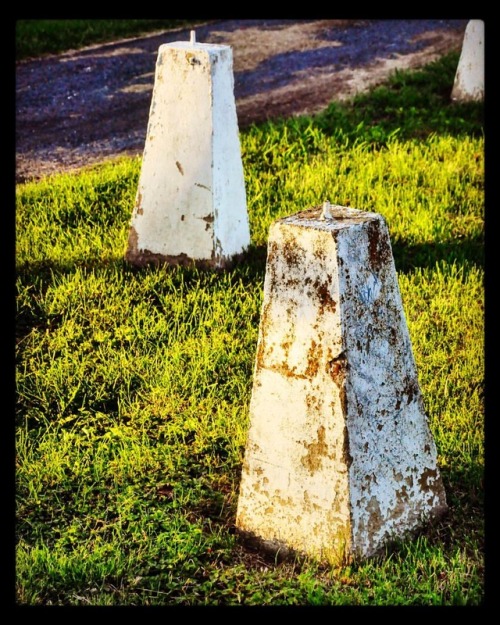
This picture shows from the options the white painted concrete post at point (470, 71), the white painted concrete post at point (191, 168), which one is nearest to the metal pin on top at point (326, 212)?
the white painted concrete post at point (191, 168)

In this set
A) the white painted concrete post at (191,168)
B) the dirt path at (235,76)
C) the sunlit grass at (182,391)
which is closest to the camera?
the sunlit grass at (182,391)

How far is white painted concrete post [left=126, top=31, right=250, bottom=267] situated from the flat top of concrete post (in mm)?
2235

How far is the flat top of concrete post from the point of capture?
3115mm

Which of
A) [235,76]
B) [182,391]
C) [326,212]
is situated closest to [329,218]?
[326,212]

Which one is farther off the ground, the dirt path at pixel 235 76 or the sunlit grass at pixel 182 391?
the dirt path at pixel 235 76

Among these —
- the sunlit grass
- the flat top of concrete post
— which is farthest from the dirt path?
the flat top of concrete post

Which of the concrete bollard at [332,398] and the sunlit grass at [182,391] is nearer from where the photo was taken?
the concrete bollard at [332,398]

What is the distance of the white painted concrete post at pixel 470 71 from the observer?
869cm

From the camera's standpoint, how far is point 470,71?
29.2 ft

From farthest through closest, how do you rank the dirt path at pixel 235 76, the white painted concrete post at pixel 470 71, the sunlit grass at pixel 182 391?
the white painted concrete post at pixel 470 71 → the dirt path at pixel 235 76 → the sunlit grass at pixel 182 391

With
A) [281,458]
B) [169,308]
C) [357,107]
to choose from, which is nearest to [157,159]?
[169,308]

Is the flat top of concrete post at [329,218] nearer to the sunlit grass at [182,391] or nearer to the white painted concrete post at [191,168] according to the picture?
the sunlit grass at [182,391]

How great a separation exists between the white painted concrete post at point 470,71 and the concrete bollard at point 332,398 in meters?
5.99

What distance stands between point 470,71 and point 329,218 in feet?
20.6
